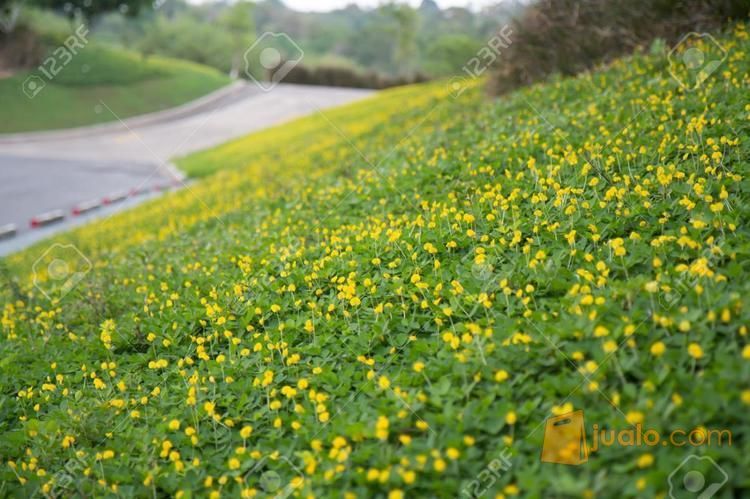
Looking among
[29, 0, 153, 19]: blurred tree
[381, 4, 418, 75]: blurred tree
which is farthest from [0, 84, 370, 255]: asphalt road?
[381, 4, 418, 75]: blurred tree

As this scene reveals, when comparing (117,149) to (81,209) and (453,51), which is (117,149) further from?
(453,51)

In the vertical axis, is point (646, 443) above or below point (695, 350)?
below

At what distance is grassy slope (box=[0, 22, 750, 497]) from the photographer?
2430mm

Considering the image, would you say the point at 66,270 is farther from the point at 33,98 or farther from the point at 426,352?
the point at 33,98

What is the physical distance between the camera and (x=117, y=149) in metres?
22.9

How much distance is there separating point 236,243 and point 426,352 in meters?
3.01

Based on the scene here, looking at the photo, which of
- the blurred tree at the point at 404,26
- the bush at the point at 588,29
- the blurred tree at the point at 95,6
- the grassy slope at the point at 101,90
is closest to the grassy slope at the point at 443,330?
the bush at the point at 588,29

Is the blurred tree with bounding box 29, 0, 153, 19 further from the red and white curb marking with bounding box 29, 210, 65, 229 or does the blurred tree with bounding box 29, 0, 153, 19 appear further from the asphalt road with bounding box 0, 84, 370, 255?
the red and white curb marking with bounding box 29, 210, 65, 229

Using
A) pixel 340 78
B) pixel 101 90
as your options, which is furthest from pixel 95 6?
pixel 340 78

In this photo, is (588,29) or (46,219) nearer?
(588,29)

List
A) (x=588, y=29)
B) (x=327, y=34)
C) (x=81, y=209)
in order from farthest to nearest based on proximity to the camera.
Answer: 1. (x=327, y=34)
2. (x=81, y=209)
3. (x=588, y=29)

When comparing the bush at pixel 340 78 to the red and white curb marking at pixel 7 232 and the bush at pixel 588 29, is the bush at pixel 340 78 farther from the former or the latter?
the red and white curb marking at pixel 7 232

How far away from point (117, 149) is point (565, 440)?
23.9m

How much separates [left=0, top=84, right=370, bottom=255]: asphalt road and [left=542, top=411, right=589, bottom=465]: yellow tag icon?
38.0ft
